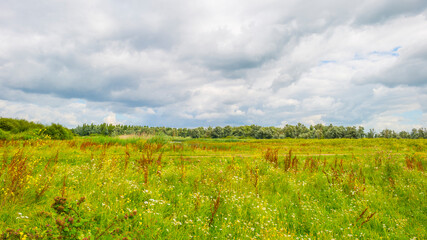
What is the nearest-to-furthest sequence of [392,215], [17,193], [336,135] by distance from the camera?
[17,193], [392,215], [336,135]

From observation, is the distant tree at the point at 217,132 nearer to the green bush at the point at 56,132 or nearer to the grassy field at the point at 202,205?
the green bush at the point at 56,132

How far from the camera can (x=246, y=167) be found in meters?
11.3

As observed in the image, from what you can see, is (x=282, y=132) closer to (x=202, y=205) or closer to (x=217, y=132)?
(x=217, y=132)

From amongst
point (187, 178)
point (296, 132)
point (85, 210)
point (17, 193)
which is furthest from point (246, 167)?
point (296, 132)

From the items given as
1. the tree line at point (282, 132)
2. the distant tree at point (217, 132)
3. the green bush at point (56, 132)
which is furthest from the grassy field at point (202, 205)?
the distant tree at point (217, 132)

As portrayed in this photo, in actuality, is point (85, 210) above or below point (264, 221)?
above

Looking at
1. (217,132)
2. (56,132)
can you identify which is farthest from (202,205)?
(217,132)

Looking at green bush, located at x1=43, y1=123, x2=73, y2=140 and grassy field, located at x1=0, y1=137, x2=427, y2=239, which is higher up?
green bush, located at x1=43, y1=123, x2=73, y2=140

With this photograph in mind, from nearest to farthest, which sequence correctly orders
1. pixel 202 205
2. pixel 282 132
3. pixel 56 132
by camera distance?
pixel 202 205
pixel 56 132
pixel 282 132

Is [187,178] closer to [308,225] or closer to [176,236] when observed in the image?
[176,236]

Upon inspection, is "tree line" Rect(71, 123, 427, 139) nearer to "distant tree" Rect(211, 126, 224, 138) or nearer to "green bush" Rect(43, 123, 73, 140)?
"distant tree" Rect(211, 126, 224, 138)

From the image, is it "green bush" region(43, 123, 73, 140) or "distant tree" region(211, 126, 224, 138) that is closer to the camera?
"green bush" region(43, 123, 73, 140)

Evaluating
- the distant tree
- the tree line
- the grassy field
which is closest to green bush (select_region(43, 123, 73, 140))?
the grassy field

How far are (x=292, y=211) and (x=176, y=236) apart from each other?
391 cm
